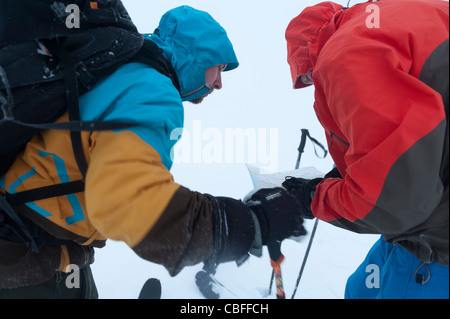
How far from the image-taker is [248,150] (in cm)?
473

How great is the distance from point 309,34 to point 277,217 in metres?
0.97

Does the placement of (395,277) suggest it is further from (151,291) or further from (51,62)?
(151,291)

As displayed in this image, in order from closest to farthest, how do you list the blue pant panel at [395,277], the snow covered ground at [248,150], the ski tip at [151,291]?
the blue pant panel at [395,277], the ski tip at [151,291], the snow covered ground at [248,150]

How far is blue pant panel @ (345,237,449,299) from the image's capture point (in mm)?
1109

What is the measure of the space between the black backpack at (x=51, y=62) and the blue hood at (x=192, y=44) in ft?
1.62

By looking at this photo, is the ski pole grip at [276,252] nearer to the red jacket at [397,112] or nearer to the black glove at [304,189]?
the red jacket at [397,112]

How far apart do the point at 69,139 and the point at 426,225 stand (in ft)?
3.77

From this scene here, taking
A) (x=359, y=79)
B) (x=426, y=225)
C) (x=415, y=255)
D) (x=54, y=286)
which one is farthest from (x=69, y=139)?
(x=415, y=255)

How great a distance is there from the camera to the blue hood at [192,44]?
56.5 inches

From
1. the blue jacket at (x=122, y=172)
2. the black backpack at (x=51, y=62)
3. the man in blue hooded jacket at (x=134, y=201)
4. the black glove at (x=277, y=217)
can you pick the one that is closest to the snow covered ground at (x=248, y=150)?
the black glove at (x=277, y=217)

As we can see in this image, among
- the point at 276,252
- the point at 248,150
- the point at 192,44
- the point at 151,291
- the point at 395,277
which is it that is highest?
the point at 192,44

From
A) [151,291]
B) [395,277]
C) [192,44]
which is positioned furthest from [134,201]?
[151,291]

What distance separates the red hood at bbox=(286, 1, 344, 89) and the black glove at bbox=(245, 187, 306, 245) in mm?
760
